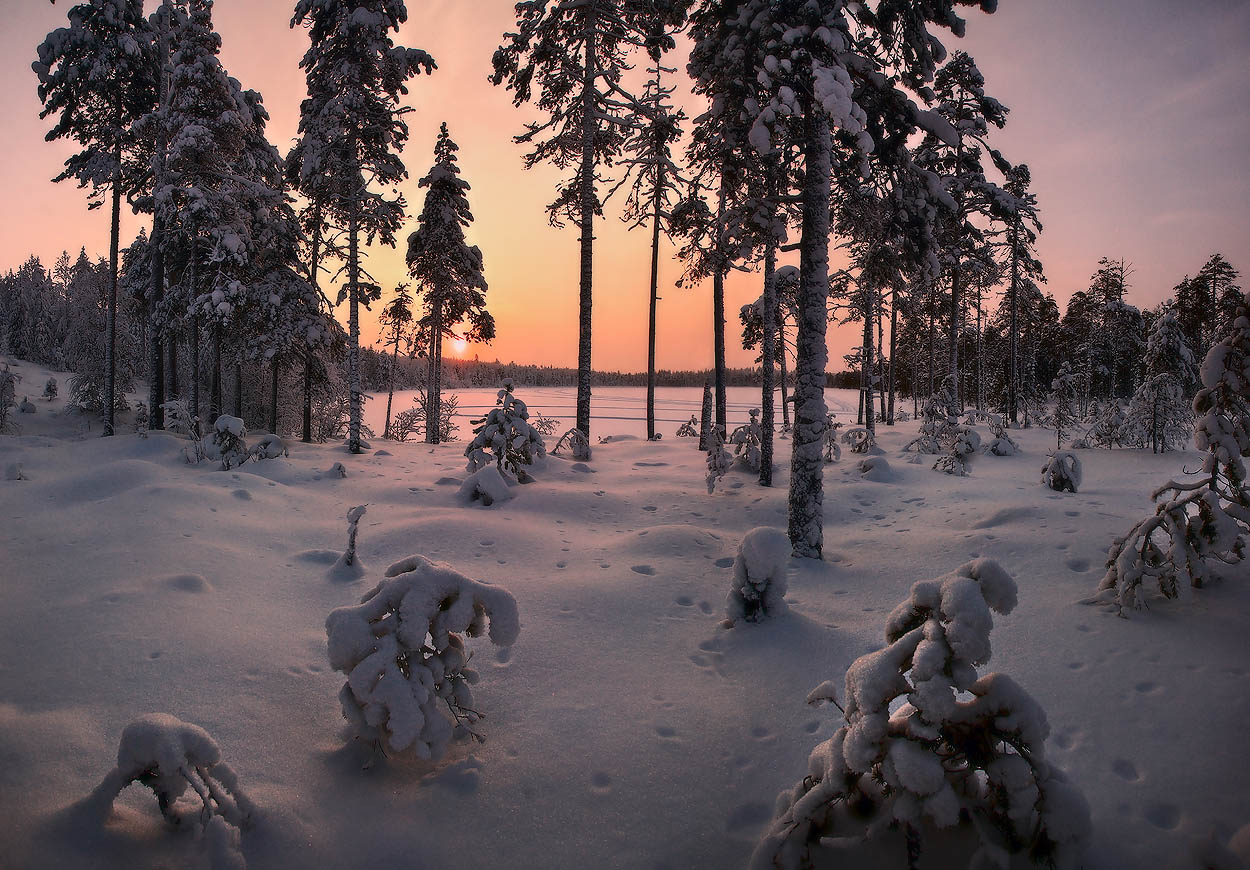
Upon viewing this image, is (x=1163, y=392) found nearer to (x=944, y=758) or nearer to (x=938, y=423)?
(x=938, y=423)

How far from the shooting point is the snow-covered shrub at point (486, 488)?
29.6ft

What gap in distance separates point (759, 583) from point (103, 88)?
24642mm

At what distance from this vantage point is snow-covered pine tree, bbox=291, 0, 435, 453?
1480cm

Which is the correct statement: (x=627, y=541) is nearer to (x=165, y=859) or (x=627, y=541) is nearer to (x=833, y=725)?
(x=833, y=725)

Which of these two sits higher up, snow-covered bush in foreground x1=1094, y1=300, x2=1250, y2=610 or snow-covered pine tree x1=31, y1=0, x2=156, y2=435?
snow-covered pine tree x1=31, y1=0, x2=156, y2=435

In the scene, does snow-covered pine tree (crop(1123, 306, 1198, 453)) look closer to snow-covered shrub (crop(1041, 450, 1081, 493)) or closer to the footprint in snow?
snow-covered shrub (crop(1041, 450, 1081, 493))

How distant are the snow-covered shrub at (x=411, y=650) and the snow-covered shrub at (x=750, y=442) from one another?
35.5 feet

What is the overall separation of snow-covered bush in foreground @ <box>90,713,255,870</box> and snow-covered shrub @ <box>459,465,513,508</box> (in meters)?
6.59

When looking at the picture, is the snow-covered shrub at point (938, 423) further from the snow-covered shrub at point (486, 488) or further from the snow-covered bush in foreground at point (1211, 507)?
the snow-covered shrub at point (486, 488)

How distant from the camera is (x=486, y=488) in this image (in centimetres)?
903

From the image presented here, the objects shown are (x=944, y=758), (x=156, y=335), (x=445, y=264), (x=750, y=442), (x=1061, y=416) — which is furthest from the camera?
(x=445, y=264)

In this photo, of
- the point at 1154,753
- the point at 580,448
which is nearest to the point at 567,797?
the point at 1154,753

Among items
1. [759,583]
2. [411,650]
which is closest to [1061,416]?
[759,583]

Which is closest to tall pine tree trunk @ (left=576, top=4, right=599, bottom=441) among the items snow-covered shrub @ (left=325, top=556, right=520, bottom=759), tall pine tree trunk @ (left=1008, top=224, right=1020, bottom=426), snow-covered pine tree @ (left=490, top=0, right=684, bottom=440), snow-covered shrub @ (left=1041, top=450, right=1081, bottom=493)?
snow-covered pine tree @ (left=490, top=0, right=684, bottom=440)
